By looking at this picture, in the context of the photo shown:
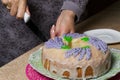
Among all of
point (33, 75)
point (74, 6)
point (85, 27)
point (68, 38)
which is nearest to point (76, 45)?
point (68, 38)

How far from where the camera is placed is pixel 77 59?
718mm

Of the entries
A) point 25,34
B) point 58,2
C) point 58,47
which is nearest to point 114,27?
point 58,2

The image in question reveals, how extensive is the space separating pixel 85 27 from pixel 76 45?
41 cm

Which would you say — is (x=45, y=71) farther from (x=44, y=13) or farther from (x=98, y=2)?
(x=98, y=2)

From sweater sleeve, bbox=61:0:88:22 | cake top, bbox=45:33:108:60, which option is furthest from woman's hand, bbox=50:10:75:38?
cake top, bbox=45:33:108:60

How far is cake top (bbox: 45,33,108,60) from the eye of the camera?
723 mm

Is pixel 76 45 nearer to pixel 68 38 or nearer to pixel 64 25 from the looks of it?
pixel 68 38

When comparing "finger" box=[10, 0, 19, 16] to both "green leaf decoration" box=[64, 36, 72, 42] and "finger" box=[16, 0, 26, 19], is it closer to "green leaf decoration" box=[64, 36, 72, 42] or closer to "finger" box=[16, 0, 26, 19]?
"finger" box=[16, 0, 26, 19]

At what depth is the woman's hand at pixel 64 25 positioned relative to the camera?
3.12ft

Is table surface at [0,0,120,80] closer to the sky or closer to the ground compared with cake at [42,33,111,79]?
closer to the sky

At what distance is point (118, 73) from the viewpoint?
771 millimetres

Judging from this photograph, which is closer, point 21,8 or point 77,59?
point 77,59

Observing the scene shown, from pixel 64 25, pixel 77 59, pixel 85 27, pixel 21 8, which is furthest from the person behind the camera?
pixel 85 27

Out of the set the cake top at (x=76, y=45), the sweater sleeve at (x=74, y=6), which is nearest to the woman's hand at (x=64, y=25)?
the sweater sleeve at (x=74, y=6)
